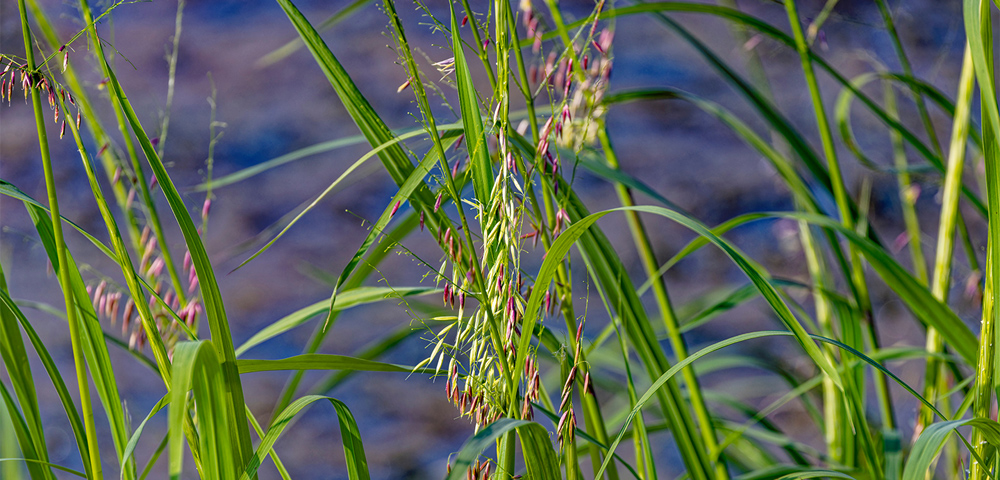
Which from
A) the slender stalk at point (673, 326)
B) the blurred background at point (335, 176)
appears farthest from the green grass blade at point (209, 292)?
the blurred background at point (335, 176)

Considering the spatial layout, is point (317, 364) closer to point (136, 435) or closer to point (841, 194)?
point (136, 435)

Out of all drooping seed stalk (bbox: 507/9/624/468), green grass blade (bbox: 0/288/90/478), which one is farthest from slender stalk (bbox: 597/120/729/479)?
green grass blade (bbox: 0/288/90/478)

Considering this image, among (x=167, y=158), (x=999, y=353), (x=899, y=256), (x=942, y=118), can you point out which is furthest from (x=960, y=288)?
(x=167, y=158)

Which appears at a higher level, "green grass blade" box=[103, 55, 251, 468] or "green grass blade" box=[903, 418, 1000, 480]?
"green grass blade" box=[103, 55, 251, 468]

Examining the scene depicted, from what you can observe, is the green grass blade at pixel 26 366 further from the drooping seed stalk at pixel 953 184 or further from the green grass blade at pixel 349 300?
the drooping seed stalk at pixel 953 184

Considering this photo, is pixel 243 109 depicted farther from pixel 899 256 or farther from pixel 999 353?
pixel 899 256

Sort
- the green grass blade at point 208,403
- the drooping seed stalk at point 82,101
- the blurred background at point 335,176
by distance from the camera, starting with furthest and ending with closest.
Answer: the blurred background at point 335,176 → the drooping seed stalk at point 82,101 → the green grass blade at point 208,403

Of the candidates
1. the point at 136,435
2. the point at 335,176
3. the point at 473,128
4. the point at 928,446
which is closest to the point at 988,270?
the point at 928,446

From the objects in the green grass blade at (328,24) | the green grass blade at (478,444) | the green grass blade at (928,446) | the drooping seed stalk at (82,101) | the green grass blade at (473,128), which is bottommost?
the green grass blade at (928,446)

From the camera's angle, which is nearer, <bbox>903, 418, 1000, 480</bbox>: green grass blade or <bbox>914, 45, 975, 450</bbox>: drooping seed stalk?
<bbox>903, 418, 1000, 480</bbox>: green grass blade

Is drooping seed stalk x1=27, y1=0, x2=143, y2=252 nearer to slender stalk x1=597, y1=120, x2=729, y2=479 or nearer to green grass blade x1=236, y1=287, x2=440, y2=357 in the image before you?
green grass blade x1=236, y1=287, x2=440, y2=357
